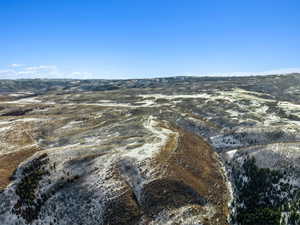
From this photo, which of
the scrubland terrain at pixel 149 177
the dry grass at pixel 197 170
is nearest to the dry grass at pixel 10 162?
the scrubland terrain at pixel 149 177

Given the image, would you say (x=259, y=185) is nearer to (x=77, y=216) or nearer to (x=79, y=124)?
(x=77, y=216)

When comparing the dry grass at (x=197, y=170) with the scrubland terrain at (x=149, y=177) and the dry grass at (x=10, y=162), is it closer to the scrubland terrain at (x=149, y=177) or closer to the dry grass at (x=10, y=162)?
the scrubland terrain at (x=149, y=177)

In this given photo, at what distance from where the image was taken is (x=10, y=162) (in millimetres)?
43062

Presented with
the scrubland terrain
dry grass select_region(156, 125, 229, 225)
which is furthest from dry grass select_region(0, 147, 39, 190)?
dry grass select_region(156, 125, 229, 225)

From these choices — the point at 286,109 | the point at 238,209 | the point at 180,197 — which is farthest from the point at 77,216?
the point at 286,109

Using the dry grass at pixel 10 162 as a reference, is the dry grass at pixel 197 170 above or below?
above

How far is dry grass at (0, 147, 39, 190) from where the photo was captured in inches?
1458

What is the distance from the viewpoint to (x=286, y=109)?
83125mm

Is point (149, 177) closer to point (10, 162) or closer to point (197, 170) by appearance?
point (197, 170)

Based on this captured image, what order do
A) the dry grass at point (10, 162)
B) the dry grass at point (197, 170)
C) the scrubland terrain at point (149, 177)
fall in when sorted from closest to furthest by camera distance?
the scrubland terrain at point (149, 177)
the dry grass at point (197, 170)
the dry grass at point (10, 162)

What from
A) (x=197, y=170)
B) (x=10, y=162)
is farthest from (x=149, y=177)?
(x=10, y=162)

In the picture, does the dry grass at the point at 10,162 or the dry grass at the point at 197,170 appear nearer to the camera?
the dry grass at the point at 197,170

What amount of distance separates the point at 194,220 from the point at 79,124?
48.6 metres

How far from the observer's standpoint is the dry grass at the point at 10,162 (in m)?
37.0
